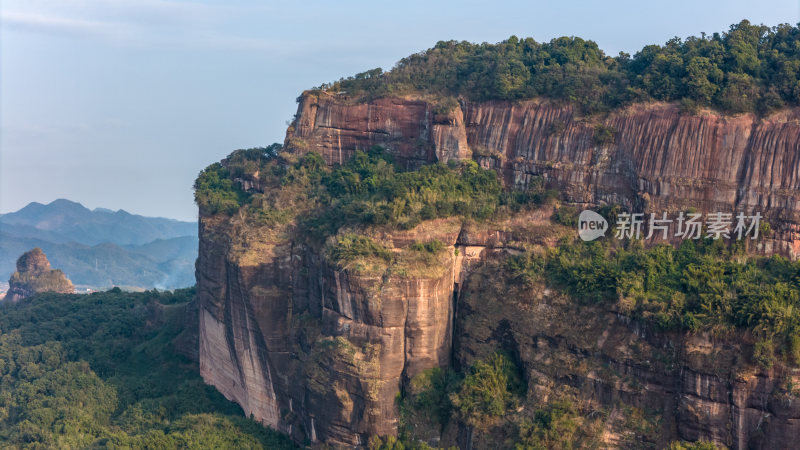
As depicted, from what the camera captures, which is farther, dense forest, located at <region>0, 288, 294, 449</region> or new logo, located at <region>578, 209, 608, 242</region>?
dense forest, located at <region>0, 288, 294, 449</region>

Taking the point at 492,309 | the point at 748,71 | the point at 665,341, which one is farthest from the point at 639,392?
the point at 748,71

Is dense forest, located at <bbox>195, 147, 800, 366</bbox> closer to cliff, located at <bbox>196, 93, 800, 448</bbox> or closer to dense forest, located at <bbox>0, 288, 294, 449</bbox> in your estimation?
cliff, located at <bbox>196, 93, 800, 448</bbox>

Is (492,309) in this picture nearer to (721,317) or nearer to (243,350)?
(721,317)

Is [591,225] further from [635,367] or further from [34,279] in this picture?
[34,279]

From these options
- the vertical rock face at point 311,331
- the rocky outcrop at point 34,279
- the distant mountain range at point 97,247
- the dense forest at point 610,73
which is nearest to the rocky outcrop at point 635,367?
the vertical rock face at point 311,331

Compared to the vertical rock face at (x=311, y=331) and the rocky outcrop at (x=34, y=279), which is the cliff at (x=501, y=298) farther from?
the rocky outcrop at (x=34, y=279)

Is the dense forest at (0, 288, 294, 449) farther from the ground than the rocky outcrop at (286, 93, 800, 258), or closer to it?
closer to it

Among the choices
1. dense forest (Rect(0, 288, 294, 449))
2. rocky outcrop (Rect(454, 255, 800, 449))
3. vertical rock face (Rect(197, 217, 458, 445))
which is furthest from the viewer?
dense forest (Rect(0, 288, 294, 449))

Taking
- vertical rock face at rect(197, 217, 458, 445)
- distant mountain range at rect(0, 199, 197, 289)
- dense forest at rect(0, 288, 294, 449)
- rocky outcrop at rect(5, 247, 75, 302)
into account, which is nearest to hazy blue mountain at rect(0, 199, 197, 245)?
distant mountain range at rect(0, 199, 197, 289)
